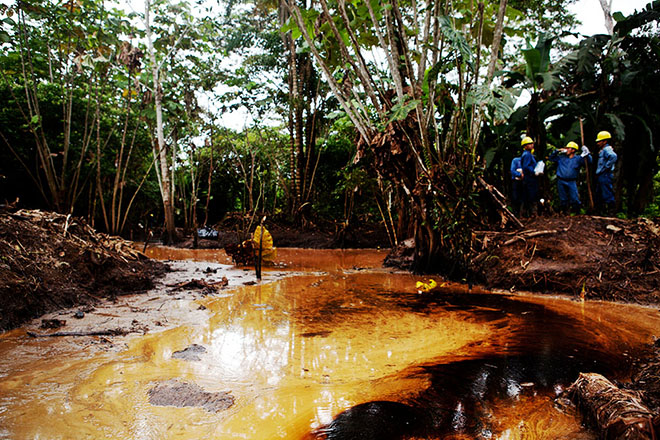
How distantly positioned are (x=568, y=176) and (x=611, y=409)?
629cm

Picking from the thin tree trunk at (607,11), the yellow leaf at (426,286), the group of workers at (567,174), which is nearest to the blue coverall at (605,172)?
the group of workers at (567,174)

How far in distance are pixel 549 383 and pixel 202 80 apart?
1128 centimetres

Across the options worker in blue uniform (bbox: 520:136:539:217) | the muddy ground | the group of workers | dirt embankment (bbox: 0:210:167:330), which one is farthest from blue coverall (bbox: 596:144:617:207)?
dirt embankment (bbox: 0:210:167:330)

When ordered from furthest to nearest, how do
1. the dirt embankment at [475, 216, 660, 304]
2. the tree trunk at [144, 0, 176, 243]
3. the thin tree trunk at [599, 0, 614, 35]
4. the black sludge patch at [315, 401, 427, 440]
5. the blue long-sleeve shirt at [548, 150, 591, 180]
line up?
the thin tree trunk at [599, 0, 614, 35] < the tree trunk at [144, 0, 176, 243] < the blue long-sleeve shirt at [548, 150, 591, 180] < the dirt embankment at [475, 216, 660, 304] < the black sludge patch at [315, 401, 427, 440]

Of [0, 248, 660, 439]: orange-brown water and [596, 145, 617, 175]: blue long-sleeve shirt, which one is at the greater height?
[596, 145, 617, 175]: blue long-sleeve shirt

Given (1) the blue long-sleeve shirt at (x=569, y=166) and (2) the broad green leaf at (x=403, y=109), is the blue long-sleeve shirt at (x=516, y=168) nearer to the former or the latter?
(1) the blue long-sleeve shirt at (x=569, y=166)

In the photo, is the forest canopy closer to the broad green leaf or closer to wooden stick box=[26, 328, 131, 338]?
the broad green leaf

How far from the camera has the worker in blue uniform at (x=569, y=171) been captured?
6409mm

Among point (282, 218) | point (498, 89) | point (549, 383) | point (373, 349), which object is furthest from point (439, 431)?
point (282, 218)

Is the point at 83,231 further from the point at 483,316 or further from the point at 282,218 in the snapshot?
the point at 282,218

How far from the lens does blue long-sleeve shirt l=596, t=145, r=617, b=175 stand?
593 cm

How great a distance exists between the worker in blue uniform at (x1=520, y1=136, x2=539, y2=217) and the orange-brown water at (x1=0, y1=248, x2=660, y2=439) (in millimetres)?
3633

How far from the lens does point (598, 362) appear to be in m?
2.01

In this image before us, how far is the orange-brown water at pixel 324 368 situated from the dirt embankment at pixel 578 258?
1.54 ft
